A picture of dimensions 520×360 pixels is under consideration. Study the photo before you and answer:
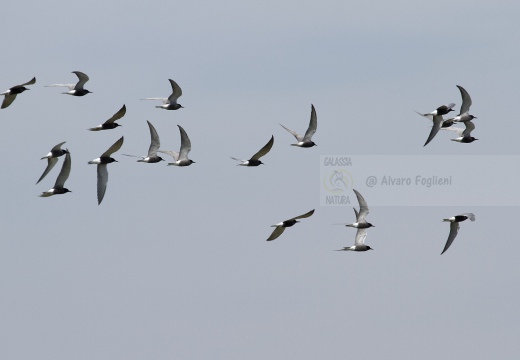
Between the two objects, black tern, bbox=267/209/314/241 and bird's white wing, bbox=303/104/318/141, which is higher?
bird's white wing, bbox=303/104/318/141

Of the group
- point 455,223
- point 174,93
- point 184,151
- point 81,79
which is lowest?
point 455,223

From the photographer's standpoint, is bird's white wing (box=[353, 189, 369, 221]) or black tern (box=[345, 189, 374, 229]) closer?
bird's white wing (box=[353, 189, 369, 221])

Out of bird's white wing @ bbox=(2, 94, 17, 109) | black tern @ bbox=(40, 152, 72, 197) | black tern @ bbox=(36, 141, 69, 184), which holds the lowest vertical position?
black tern @ bbox=(40, 152, 72, 197)

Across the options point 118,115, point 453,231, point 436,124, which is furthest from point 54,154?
point 453,231

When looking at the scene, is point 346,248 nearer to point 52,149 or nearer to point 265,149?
point 265,149

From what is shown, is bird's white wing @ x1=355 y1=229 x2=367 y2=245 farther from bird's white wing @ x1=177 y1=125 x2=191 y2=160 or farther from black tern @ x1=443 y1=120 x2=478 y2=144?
bird's white wing @ x1=177 y1=125 x2=191 y2=160

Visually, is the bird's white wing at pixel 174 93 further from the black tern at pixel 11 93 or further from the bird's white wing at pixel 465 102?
the bird's white wing at pixel 465 102

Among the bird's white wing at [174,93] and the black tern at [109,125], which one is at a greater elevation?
the bird's white wing at [174,93]

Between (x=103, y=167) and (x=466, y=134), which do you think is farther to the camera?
(x=466, y=134)

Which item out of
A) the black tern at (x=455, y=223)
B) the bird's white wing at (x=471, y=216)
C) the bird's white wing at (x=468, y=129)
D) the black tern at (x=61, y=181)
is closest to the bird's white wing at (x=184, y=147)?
the black tern at (x=61, y=181)

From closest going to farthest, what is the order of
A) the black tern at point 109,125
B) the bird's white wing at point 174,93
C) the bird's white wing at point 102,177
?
the black tern at point 109,125, the bird's white wing at point 102,177, the bird's white wing at point 174,93

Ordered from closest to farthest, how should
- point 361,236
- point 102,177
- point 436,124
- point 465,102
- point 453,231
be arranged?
point 102,177 → point 453,231 → point 436,124 → point 465,102 → point 361,236

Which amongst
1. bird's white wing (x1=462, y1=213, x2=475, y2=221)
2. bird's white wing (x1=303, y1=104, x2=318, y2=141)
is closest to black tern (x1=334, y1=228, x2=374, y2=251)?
bird's white wing (x1=303, y1=104, x2=318, y2=141)

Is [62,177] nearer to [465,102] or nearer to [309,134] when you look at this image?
[309,134]
